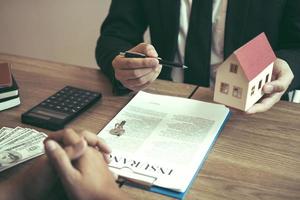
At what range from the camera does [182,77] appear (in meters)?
1.46

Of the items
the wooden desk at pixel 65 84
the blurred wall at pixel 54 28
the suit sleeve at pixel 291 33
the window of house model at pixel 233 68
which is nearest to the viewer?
the window of house model at pixel 233 68

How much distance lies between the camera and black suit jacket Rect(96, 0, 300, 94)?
1.28m

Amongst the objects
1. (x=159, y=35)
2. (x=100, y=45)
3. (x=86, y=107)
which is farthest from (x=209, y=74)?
(x=86, y=107)

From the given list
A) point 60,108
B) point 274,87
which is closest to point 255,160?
point 274,87

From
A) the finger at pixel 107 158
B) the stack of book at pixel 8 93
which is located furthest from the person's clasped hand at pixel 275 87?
the stack of book at pixel 8 93

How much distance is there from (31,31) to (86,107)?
179 centimetres

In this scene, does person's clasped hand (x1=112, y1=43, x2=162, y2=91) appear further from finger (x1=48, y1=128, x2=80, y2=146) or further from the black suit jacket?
finger (x1=48, y1=128, x2=80, y2=146)

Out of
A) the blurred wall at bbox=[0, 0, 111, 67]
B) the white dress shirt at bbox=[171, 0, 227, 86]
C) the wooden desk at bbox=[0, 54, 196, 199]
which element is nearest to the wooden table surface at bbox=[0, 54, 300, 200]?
the wooden desk at bbox=[0, 54, 196, 199]

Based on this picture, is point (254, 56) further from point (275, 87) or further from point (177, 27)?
point (177, 27)

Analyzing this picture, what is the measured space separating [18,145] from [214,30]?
2.46ft

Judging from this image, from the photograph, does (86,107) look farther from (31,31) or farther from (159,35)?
(31,31)

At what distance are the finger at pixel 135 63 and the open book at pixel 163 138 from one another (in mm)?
89

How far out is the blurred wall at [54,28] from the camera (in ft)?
8.09

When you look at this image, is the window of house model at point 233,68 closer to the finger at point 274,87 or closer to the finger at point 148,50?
the finger at point 274,87
